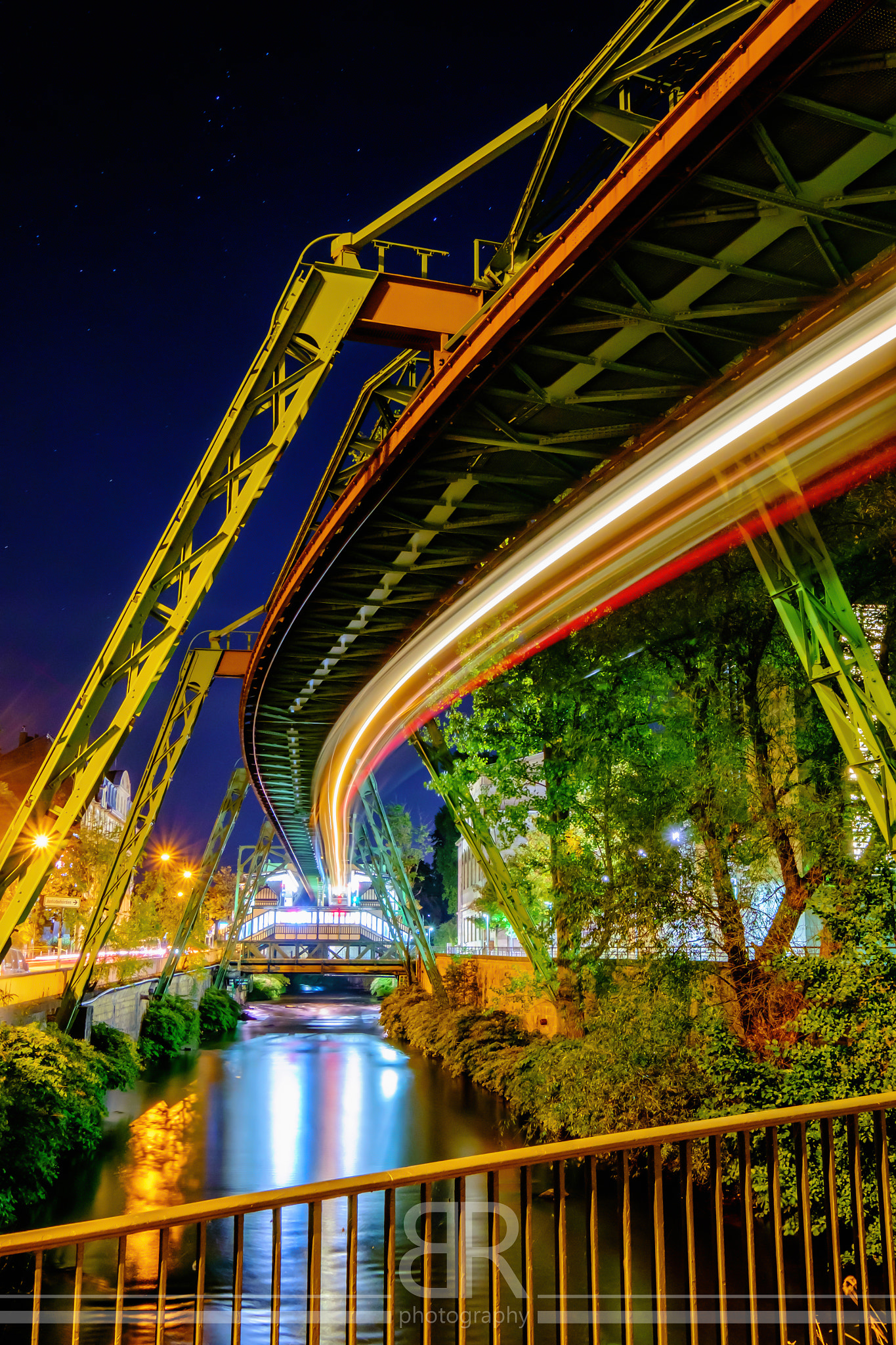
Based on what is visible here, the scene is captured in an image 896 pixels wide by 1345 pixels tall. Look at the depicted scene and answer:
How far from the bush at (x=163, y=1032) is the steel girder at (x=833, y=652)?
23910 mm

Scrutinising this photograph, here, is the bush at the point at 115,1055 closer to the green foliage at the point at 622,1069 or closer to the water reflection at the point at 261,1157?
the water reflection at the point at 261,1157

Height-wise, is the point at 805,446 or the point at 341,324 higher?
the point at 341,324

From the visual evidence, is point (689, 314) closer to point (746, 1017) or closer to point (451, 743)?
point (746, 1017)

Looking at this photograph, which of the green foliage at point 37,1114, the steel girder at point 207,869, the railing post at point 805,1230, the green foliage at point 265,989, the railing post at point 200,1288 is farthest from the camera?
the green foliage at point 265,989

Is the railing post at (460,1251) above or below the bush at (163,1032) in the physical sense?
below

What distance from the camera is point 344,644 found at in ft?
58.0

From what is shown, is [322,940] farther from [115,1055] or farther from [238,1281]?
[238,1281]

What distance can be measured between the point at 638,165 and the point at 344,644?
11.9m

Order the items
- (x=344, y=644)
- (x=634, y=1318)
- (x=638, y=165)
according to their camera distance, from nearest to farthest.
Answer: (x=638, y=165) < (x=634, y=1318) < (x=344, y=644)

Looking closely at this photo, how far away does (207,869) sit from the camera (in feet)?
122

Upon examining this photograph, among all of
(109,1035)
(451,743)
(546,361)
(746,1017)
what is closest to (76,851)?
(109,1035)

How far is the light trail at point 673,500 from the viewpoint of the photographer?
909 centimetres

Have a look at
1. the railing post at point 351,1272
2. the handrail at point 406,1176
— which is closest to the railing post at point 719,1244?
the handrail at point 406,1176

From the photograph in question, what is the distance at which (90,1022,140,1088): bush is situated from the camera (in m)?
21.6
